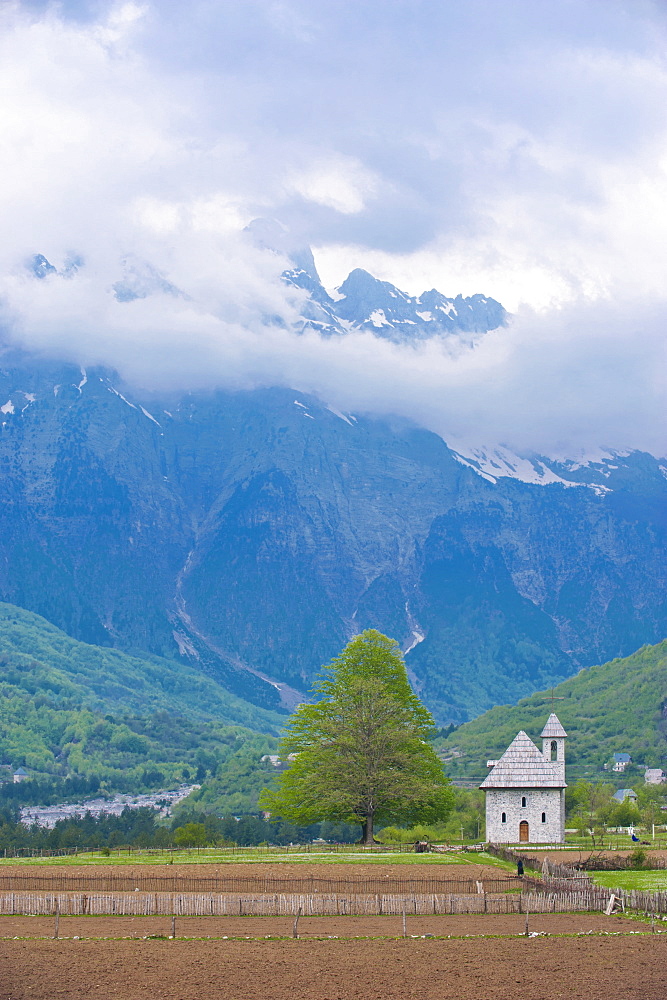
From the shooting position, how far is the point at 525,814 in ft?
324

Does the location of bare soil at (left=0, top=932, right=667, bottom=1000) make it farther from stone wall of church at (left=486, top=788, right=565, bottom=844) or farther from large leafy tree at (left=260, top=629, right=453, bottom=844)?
stone wall of church at (left=486, top=788, right=565, bottom=844)

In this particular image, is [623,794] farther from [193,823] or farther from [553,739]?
[553,739]

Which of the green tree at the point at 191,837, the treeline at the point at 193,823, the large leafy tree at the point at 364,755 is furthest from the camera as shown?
the treeline at the point at 193,823

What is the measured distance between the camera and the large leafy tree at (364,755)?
308ft

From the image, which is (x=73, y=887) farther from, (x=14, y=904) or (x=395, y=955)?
(x=395, y=955)

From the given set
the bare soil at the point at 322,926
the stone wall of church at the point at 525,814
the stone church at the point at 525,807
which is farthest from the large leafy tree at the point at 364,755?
the bare soil at the point at 322,926

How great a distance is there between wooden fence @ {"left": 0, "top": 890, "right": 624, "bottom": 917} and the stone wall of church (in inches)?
1664

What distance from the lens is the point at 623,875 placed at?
69.9 metres

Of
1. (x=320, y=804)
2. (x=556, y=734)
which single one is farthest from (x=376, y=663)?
(x=556, y=734)

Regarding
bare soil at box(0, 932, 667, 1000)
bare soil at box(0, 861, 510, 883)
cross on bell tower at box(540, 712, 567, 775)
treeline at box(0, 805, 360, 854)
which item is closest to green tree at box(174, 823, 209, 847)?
treeline at box(0, 805, 360, 854)

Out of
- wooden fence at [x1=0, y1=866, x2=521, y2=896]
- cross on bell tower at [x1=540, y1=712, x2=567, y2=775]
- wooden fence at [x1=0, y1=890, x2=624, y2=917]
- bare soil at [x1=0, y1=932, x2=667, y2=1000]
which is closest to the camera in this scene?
bare soil at [x1=0, y1=932, x2=667, y2=1000]

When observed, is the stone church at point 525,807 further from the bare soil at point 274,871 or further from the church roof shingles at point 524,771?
the bare soil at point 274,871

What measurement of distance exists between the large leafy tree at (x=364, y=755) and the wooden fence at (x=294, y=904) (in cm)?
3640

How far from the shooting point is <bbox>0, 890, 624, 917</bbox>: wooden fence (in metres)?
55.3
